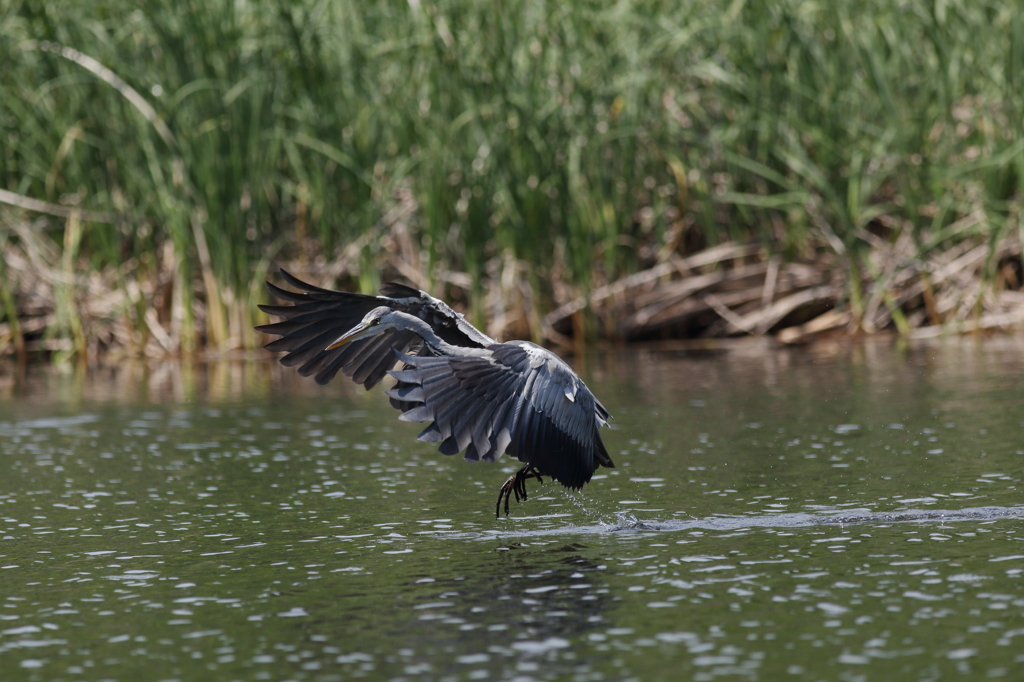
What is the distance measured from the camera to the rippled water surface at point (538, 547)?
4.41 metres

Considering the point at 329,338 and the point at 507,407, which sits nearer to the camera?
the point at 507,407

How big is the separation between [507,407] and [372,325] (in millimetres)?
979

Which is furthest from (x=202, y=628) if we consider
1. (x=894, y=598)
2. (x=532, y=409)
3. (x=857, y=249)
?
(x=857, y=249)

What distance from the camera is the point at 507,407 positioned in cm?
599

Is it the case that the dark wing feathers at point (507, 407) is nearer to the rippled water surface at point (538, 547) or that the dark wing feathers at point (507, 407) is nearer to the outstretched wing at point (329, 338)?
the rippled water surface at point (538, 547)

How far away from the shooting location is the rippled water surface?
14.5ft

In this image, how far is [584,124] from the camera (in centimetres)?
1362

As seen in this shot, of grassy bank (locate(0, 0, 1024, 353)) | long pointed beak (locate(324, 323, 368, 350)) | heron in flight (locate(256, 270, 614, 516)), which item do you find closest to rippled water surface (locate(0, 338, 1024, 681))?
heron in flight (locate(256, 270, 614, 516))

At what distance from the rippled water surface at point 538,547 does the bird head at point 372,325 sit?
2.69 ft

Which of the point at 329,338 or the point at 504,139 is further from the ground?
the point at 504,139

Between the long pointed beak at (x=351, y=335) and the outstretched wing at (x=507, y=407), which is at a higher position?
the long pointed beak at (x=351, y=335)

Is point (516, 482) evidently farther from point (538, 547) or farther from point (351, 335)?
point (351, 335)

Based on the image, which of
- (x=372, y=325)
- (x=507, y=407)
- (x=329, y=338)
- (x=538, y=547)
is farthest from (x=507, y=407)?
(x=329, y=338)

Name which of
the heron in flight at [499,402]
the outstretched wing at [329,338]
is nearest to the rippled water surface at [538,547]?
the heron in flight at [499,402]
